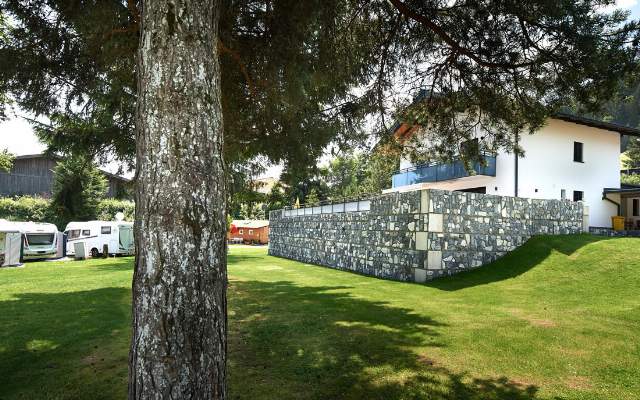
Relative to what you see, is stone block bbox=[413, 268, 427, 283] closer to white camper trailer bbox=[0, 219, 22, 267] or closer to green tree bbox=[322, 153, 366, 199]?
white camper trailer bbox=[0, 219, 22, 267]

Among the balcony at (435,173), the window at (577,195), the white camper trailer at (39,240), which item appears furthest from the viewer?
the white camper trailer at (39,240)

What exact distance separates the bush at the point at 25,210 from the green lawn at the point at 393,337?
23.0 metres

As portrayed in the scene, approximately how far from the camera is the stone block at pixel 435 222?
12828 millimetres

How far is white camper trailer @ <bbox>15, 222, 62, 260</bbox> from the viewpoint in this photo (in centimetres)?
2308

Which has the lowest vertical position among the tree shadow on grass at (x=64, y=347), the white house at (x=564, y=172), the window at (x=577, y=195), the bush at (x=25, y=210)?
the tree shadow on grass at (x=64, y=347)

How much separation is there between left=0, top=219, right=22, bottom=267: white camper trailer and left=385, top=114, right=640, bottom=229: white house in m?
19.1

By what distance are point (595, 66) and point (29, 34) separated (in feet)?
27.9

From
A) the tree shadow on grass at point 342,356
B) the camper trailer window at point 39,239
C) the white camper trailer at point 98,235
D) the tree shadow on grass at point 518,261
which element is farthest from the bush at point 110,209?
the tree shadow on grass at point 342,356

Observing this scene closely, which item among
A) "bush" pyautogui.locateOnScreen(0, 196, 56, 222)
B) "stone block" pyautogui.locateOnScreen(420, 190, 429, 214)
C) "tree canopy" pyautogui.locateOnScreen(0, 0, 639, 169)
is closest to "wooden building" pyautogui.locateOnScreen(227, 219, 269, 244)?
"bush" pyautogui.locateOnScreen(0, 196, 56, 222)

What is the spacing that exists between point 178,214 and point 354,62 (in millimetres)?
5922

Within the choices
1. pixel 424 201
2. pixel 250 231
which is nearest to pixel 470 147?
pixel 424 201

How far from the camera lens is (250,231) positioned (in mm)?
45969

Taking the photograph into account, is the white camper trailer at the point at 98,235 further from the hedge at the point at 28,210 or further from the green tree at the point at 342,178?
the green tree at the point at 342,178

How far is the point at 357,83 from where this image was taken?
8.55 metres
